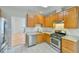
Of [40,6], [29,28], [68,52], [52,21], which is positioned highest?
[40,6]

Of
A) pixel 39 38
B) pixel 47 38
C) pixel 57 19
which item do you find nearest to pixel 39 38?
pixel 39 38

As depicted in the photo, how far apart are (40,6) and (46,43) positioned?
2.05 feet

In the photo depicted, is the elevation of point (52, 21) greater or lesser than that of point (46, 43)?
greater

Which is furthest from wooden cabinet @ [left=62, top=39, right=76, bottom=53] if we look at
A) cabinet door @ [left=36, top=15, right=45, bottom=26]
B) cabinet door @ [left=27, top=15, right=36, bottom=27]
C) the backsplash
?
cabinet door @ [left=27, top=15, right=36, bottom=27]

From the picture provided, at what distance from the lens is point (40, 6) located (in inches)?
73.1

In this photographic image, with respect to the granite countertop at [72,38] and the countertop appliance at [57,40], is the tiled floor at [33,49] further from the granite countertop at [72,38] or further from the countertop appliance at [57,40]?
the granite countertop at [72,38]

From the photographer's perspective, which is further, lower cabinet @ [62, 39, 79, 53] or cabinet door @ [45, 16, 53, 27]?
cabinet door @ [45, 16, 53, 27]

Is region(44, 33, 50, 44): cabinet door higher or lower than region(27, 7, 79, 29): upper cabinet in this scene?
lower

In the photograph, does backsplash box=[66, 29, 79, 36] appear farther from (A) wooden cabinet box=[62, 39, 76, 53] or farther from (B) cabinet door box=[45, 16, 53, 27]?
(B) cabinet door box=[45, 16, 53, 27]

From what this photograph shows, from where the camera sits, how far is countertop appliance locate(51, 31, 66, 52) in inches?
74.2

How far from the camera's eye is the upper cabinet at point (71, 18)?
1.79m
